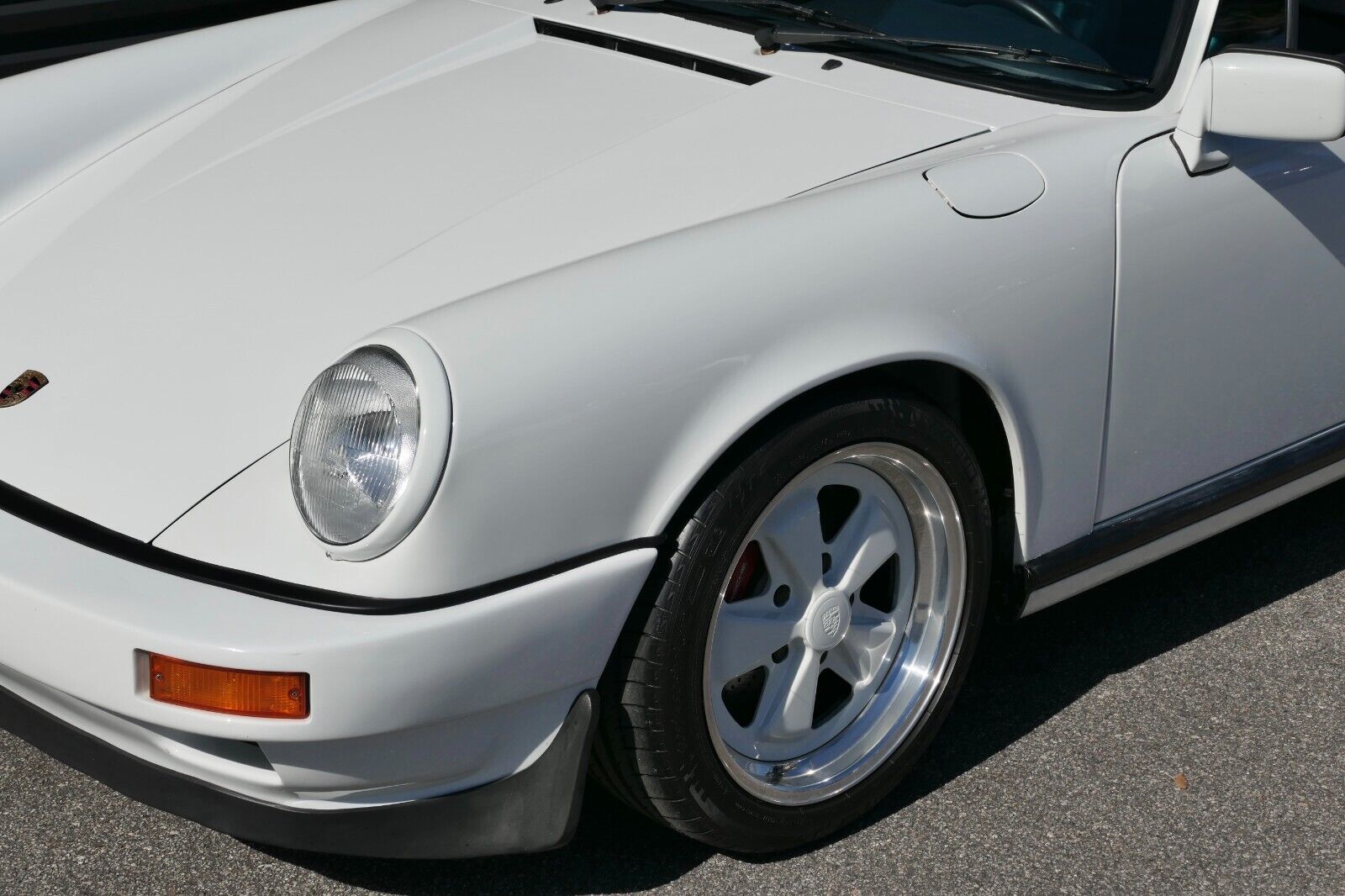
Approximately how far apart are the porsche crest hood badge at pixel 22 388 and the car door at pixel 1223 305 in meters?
1.65

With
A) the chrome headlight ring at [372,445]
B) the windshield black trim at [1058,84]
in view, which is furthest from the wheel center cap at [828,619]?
the windshield black trim at [1058,84]

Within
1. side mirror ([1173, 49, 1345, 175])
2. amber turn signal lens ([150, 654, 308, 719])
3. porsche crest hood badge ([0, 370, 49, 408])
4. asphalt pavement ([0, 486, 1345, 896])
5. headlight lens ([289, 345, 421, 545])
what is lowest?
asphalt pavement ([0, 486, 1345, 896])

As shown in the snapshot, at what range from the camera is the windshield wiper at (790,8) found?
264cm

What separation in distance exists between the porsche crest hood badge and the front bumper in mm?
276

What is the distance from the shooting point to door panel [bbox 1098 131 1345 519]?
2.27 m

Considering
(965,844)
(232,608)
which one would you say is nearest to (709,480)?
(232,608)

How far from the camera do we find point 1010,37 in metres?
2.54

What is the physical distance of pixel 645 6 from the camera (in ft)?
9.53

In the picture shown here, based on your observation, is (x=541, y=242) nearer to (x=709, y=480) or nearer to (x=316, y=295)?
(x=316, y=295)

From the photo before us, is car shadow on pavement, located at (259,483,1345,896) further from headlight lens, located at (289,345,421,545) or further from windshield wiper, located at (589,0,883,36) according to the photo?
windshield wiper, located at (589,0,883,36)

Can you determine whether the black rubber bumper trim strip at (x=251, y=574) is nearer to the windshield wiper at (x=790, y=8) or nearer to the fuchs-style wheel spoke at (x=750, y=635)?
the fuchs-style wheel spoke at (x=750, y=635)

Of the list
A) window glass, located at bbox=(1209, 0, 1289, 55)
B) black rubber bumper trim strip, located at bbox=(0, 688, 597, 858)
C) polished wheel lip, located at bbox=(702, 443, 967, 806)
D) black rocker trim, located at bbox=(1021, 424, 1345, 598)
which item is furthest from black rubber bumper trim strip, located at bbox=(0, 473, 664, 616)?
window glass, located at bbox=(1209, 0, 1289, 55)

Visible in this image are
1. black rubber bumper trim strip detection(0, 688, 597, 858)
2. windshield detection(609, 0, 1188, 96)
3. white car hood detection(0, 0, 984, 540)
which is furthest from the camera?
windshield detection(609, 0, 1188, 96)

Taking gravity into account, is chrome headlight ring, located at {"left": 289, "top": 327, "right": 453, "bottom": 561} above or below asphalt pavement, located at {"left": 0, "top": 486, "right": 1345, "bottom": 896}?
above
